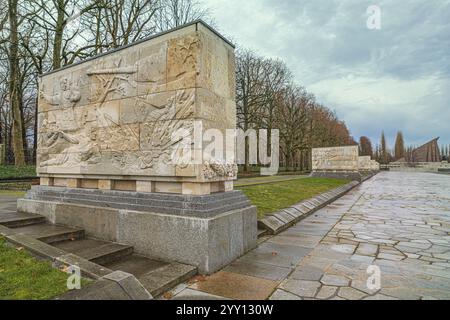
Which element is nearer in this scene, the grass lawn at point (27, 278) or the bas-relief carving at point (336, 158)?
the grass lawn at point (27, 278)

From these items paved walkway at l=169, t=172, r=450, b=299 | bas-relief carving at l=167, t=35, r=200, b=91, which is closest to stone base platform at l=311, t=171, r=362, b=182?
paved walkway at l=169, t=172, r=450, b=299

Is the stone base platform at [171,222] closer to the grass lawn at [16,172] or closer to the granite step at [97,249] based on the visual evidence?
the granite step at [97,249]

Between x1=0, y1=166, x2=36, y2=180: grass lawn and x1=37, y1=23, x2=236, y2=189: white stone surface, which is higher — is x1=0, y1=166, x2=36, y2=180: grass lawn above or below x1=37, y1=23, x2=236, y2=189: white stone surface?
below

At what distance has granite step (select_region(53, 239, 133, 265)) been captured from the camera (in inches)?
157

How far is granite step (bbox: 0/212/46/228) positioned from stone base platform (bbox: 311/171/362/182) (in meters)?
21.1

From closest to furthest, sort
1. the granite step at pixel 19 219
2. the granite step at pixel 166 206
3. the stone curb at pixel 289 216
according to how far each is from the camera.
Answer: the granite step at pixel 166 206 → the granite step at pixel 19 219 → the stone curb at pixel 289 216

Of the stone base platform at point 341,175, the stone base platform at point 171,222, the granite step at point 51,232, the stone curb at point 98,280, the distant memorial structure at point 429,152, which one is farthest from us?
the distant memorial structure at point 429,152

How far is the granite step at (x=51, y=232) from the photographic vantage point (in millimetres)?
4589

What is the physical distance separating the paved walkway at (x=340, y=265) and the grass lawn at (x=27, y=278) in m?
1.24

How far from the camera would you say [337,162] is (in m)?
23.0

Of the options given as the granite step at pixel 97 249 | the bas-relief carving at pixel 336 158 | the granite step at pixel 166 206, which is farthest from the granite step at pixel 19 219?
the bas-relief carving at pixel 336 158

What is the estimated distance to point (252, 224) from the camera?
502cm

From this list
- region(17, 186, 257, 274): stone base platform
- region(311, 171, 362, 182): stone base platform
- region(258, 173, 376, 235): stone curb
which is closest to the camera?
region(17, 186, 257, 274): stone base platform

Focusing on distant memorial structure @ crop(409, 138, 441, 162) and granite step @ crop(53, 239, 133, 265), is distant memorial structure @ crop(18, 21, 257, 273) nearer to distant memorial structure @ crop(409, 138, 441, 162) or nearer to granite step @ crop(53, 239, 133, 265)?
granite step @ crop(53, 239, 133, 265)
